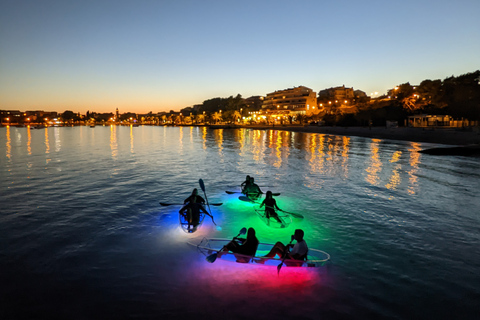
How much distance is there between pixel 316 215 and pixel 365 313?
325 inches

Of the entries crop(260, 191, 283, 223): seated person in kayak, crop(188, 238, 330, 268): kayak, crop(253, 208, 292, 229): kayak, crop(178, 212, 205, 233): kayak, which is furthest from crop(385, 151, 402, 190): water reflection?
crop(178, 212, 205, 233): kayak

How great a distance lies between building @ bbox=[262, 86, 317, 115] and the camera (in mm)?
158625

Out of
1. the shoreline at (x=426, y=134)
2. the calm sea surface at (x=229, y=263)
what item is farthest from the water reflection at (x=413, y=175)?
the shoreline at (x=426, y=134)

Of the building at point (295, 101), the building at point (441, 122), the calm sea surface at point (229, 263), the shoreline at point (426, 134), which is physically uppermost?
the building at point (295, 101)

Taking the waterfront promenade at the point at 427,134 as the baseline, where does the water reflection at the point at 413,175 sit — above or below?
below

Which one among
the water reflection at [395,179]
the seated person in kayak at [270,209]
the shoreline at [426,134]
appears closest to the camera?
the seated person in kayak at [270,209]

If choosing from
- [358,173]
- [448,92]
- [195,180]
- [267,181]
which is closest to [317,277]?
[267,181]

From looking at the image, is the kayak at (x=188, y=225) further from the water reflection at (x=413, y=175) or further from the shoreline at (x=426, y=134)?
the shoreline at (x=426, y=134)

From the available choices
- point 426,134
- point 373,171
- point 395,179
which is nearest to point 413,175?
point 395,179

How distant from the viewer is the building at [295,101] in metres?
159

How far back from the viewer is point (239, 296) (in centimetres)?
836

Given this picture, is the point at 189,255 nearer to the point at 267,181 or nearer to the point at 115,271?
the point at 115,271

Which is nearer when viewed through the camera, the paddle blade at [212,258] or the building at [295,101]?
the paddle blade at [212,258]

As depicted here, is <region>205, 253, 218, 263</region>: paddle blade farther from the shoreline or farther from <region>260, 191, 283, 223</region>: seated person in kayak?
the shoreline
